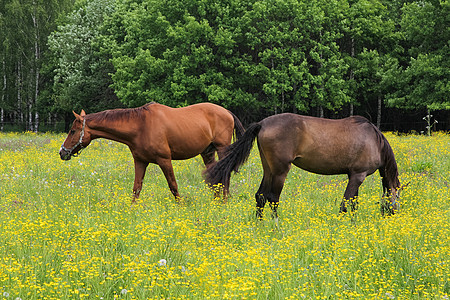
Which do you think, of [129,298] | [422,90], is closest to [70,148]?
[129,298]

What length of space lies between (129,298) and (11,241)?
230 cm

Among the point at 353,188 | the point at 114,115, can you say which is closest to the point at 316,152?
the point at 353,188

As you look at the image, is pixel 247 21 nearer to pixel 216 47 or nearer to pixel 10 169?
pixel 216 47

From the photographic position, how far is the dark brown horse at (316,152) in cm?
682

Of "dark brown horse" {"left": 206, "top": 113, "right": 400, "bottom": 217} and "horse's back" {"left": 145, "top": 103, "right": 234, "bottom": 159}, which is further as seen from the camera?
"horse's back" {"left": 145, "top": 103, "right": 234, "bottom": 159}

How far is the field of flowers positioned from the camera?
419 cm

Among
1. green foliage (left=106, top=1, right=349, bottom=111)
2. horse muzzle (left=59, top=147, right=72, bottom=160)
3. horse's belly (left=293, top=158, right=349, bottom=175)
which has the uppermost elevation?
green foliage (left=106, top=1, right=349, bottom=111)

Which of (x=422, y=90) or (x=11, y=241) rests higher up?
(x=422, y=90)

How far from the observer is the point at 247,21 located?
31344 millimetres

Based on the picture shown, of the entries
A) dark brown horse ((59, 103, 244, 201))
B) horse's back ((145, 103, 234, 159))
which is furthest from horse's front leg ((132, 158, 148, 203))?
horse's back ((145, 103, 234, 159))

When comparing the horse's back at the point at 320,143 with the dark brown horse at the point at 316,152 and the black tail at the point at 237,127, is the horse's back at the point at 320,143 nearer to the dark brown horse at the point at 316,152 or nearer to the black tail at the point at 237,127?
the dark brown horse at the point at 316,152

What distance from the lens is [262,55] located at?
107ft

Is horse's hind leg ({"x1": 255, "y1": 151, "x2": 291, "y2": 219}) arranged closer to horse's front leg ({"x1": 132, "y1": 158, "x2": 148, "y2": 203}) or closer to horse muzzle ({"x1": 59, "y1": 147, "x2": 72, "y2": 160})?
horse's front leg ({"x1": 132, "y1": 158, "x2": 148, "y2": 203})

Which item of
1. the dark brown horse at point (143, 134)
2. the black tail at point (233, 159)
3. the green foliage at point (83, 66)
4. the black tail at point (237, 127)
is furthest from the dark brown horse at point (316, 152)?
the green foliage at point (83, 66)
